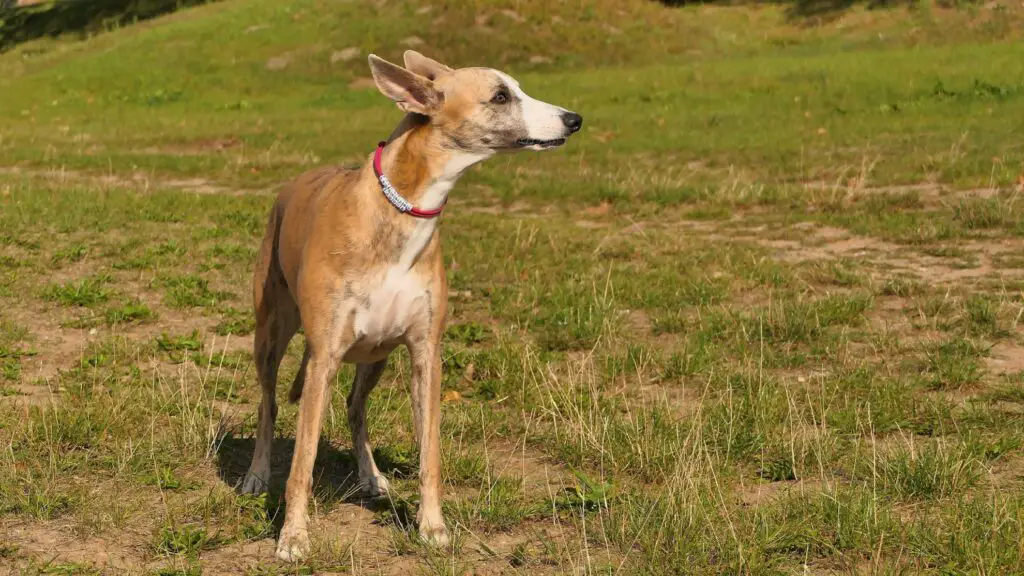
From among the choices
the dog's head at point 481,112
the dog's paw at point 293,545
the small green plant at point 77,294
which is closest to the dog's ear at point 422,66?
the dog's head at point 481,112

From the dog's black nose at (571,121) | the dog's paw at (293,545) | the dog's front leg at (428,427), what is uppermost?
the dog's black nose at (571,121)

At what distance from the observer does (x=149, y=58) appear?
2998cm

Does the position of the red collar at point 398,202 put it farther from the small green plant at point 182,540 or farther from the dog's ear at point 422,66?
the small green plant at point 182,540

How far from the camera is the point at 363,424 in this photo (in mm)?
6023

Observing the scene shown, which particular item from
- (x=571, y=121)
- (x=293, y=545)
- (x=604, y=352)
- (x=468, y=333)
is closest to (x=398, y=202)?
(x=571, y=121)

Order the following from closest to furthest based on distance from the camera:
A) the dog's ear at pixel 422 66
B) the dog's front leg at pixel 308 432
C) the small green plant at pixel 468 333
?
1. the dog's front leg at pixel 308 432
2. the dog's ear at pixel 422 66
3. the small green plant at pixel 468 333

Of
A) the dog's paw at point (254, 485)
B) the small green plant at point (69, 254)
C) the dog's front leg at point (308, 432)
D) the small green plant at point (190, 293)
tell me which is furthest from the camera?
the small green plant at point (69, 254)

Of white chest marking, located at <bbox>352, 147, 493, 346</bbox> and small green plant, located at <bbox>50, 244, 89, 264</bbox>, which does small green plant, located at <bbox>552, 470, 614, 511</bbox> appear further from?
small green plant, located at <bbox>50, 244, 89, 264</bbox>

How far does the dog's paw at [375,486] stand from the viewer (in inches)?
230

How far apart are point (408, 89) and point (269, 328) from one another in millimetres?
1666

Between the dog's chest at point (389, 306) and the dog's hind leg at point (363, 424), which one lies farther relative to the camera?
the dog's hind leg at point (363, 424)

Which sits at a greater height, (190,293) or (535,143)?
(535,143)

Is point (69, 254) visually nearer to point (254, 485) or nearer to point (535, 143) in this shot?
point (254, 485)

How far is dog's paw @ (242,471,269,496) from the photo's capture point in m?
5.81
